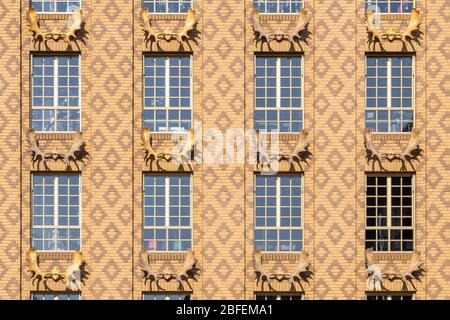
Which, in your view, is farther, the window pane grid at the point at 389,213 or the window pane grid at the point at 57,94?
the window pane grid at the point at 57,94

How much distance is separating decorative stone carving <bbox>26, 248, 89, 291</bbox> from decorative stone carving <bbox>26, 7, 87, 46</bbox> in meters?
7.43

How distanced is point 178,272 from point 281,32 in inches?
361

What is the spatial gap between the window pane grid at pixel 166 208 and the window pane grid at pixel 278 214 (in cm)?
247

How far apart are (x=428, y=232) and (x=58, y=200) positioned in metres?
13.0

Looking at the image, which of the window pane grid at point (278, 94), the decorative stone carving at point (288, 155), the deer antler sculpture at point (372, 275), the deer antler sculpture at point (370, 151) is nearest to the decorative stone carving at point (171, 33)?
the window pane grid at point (278, 94)

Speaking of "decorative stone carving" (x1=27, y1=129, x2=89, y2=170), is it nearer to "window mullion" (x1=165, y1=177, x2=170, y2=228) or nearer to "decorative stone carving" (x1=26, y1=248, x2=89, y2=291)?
"window mullion" (x1=165, y1=177, x2=170, y2=228)

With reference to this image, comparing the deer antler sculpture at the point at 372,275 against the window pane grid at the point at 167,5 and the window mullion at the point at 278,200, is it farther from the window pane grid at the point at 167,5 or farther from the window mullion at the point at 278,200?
the window pane grid at the point at 167,5

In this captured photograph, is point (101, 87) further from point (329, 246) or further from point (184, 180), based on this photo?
point (329, 246)

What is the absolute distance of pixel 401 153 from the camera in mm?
32156

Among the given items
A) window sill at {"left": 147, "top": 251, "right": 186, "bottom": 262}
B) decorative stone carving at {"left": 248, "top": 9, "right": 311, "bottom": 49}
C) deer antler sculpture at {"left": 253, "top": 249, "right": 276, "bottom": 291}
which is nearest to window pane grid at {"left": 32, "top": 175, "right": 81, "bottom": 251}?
window sill at {"left": 147, "top": 251, "right": 186, "bottom": 262}

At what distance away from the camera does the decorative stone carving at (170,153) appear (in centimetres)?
3195

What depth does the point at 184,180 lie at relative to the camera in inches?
1276

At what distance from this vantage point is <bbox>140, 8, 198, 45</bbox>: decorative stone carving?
3228 cm
